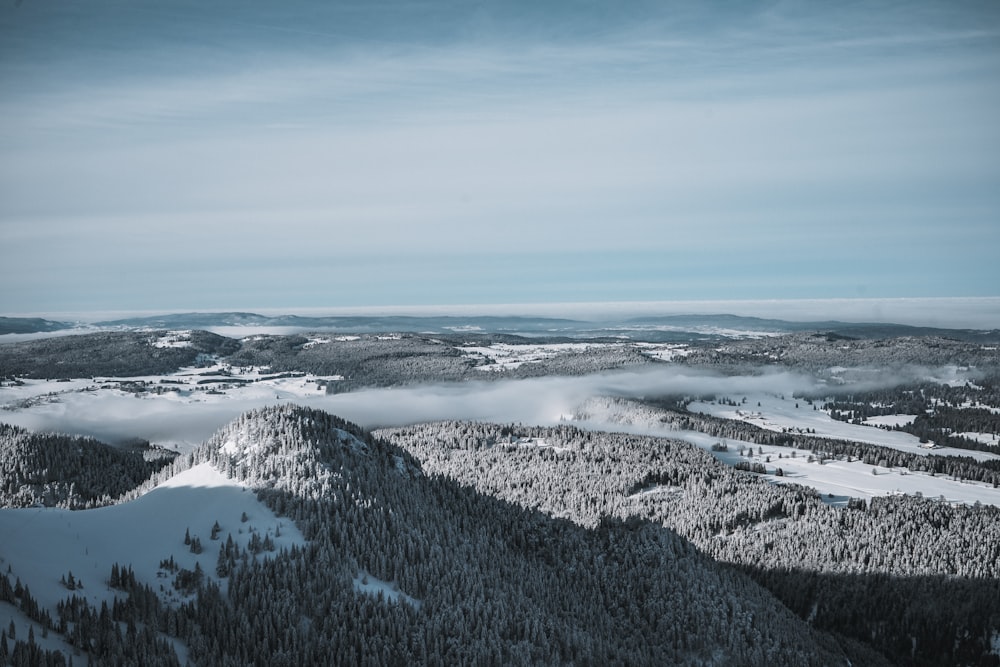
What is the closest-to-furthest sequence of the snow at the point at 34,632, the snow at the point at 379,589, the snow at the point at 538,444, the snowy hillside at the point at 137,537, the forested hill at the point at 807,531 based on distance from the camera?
1. the snow at the point at 34,632
2. the snowy hillside at the point at 137,537
3. the snow at the point at 379,589
4. the forested hill at the point at 807,531
5. the snow at the point at 538,444

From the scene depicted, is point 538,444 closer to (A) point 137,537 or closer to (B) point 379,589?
(B) point 379,589

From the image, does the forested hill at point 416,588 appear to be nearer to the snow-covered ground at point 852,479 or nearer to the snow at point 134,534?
the snow at point 134,534

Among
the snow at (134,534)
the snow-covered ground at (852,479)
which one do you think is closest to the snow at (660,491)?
the snow-covered ground at (852,479)

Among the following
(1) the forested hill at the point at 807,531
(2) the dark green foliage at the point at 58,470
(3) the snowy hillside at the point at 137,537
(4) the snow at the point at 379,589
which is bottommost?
(1) the forested hill at the point at 807,531

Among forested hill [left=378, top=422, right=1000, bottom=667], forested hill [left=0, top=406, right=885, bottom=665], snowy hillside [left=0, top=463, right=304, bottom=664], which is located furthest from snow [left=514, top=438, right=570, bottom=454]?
snowy hillside [left=0, top=463, right=304, bottom=664]

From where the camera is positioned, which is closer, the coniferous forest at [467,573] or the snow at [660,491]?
the coniferous forest at [467,573]

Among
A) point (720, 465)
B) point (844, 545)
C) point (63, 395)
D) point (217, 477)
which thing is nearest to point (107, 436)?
point (63, 395)

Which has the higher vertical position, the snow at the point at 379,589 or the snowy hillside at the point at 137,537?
the snowy hillside at the point at 137,537

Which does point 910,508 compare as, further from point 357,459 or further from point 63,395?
point 63,395
